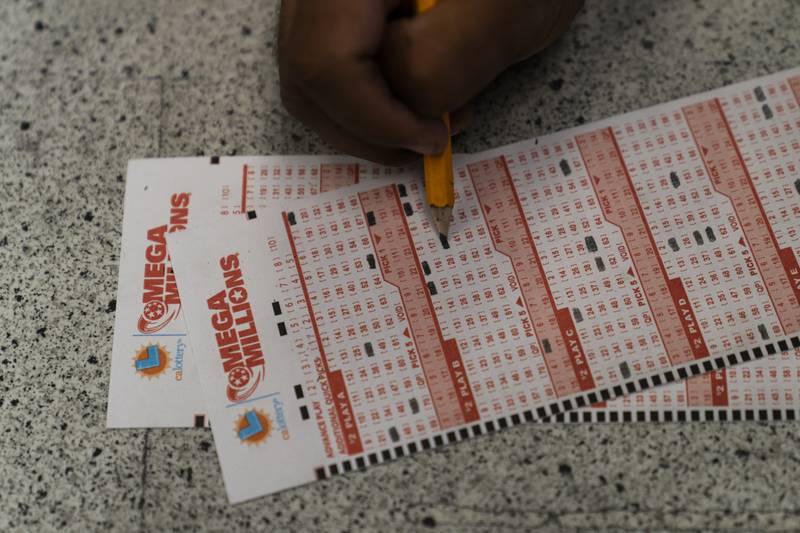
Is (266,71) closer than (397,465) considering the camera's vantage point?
No

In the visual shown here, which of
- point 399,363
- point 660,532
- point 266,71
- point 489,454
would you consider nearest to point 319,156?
point 266,71

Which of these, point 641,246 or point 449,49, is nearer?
point 449,49

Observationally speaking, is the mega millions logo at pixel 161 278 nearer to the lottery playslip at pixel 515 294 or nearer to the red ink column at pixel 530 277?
the lottery playslip at pixel 515 294

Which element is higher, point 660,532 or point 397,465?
point 397,465

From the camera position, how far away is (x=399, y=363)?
25.6 inches

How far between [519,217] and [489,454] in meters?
0.23

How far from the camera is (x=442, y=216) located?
661mm

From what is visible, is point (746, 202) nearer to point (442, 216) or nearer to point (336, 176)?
point (442, 216)

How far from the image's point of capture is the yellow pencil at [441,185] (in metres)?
0.64

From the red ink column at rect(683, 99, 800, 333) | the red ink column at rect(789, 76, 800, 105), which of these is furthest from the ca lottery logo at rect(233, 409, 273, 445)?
the red ink column at rect(789, 76, 800, 105)

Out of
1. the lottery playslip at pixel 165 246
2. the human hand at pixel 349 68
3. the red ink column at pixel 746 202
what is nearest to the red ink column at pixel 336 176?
the lottery playslip at pixel 165 246

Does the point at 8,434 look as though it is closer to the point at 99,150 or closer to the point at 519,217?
the point at 99,150

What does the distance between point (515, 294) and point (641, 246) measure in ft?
0.43

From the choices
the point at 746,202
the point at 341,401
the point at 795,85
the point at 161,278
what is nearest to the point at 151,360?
the point at 161,278
